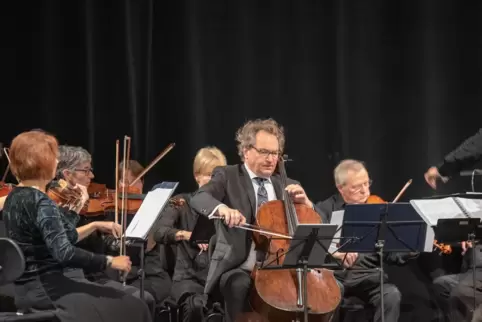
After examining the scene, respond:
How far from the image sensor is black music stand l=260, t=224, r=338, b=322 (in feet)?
11.1

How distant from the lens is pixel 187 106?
5.48 meters

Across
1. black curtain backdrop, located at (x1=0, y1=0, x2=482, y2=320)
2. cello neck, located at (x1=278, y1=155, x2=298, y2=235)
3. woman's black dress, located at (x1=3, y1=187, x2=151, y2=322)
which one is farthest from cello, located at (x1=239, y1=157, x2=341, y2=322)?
black curtain backdrop, located at (x1=0, y1=0, x2=482, y2=320)

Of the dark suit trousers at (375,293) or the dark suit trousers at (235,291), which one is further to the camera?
the dark suit trousers at (375,293)

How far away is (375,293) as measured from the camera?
178 inches

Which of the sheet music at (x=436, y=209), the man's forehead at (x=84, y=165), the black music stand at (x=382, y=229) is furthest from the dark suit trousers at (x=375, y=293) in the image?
the man's forehead at (x=84, y=165)

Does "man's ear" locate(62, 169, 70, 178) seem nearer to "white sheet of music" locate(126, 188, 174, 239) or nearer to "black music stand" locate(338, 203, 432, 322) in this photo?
"white sheet of music" locate(126, 188, 174, 239)

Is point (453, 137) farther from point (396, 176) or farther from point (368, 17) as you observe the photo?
point (368, 17)

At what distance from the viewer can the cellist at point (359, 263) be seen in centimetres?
445

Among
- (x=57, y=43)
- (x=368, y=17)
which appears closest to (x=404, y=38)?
(x=368, y=17)

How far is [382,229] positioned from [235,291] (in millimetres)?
864

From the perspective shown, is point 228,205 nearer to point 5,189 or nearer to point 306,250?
point 306,250

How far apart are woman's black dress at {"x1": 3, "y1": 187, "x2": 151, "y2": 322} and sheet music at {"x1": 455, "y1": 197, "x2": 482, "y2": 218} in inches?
78.4

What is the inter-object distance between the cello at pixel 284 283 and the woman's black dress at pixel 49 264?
0.72 m

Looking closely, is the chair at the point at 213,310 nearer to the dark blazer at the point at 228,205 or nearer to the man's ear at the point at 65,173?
the dark blazer at the point at 228,205
